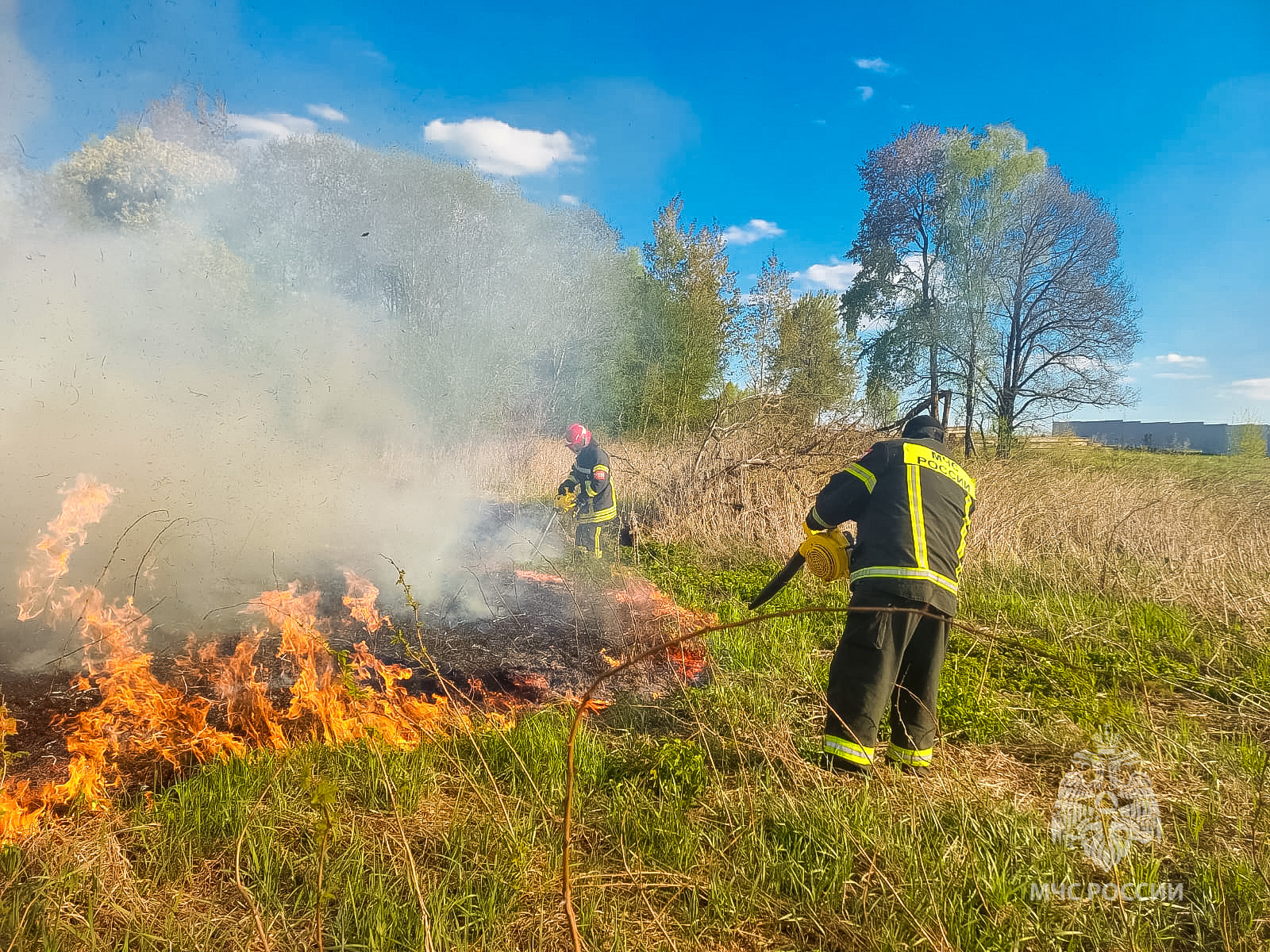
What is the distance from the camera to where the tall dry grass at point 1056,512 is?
6957 mm

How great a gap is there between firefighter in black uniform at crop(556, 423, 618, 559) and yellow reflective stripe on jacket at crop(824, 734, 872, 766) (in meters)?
5.87

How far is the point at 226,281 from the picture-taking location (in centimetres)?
799

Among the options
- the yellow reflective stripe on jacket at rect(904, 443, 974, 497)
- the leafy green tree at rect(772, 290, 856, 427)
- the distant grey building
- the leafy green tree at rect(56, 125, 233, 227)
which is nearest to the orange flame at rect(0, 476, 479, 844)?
the yellow reflective stripe on jacket at rect(904, 443, 974, 497)

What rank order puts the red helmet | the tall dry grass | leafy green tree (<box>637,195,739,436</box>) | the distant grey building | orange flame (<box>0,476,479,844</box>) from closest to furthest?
orange flame (<box>0,476,479,844</box>) → the tall dry grass → the red helmet → leafy green tree (<box>637,195,739,436</box>) → the distant grey building

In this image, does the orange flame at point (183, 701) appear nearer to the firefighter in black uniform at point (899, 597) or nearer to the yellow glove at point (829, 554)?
the firefighter in black uniform at point (899, 597)

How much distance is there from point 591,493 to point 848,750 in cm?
642

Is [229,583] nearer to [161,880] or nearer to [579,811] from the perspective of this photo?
[161,880]

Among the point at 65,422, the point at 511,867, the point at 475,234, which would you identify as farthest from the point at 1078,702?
the point at 475,234

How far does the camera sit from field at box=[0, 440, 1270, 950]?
2262 millimetres

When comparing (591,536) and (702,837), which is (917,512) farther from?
(591,536)

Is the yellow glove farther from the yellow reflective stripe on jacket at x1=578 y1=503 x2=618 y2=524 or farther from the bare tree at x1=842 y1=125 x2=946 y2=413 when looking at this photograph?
the bare tree at x1=842 y1=125 x2=946 y2=413

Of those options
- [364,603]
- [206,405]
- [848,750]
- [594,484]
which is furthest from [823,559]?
[206,405]

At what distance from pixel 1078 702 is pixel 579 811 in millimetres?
3550

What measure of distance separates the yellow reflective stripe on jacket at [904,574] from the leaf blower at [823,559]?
215mm
